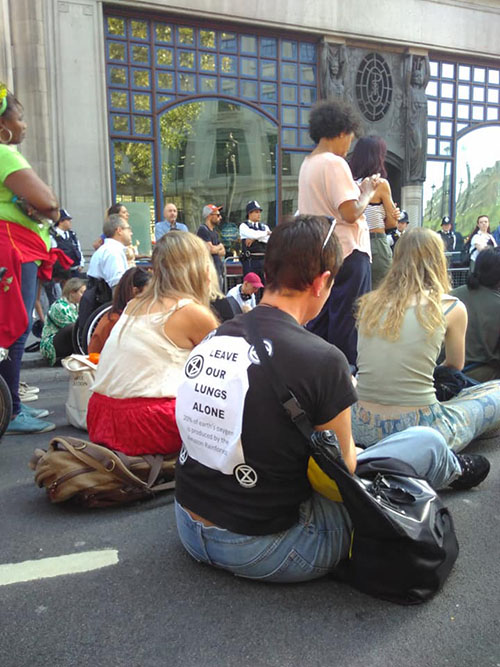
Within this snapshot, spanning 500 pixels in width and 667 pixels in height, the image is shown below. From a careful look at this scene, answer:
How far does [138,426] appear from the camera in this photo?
2.92 meters

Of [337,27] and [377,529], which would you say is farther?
[337,27]

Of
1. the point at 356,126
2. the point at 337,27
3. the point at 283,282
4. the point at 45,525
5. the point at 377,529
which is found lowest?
the point at 45,525

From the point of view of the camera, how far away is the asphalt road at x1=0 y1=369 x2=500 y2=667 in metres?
1.81

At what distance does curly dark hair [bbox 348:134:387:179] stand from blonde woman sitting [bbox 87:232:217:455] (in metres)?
2.38

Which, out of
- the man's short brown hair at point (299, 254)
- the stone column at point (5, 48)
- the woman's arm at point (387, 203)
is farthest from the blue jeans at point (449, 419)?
the stone column at point (5, 48)

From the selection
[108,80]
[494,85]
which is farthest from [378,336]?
[494,85]

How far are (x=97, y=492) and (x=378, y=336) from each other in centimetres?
157

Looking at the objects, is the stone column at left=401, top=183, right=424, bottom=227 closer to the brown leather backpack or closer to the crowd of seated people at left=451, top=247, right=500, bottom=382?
the crowd of seated people at left=451, top=247, right=500, bottom=382

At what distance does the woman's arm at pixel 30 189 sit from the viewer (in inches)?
144

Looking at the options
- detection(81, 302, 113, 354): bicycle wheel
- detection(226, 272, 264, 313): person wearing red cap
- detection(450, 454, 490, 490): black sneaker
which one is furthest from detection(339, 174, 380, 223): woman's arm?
detection(226, 272, 264, 313): person wearing red cap

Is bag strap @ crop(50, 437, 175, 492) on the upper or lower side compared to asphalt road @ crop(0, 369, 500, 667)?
upper

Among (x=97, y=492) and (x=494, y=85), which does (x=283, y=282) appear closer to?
(x=97, y=492)

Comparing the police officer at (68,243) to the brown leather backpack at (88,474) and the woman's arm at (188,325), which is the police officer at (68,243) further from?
the brown leather backpack at (88,474)

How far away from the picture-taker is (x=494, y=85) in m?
15.5
